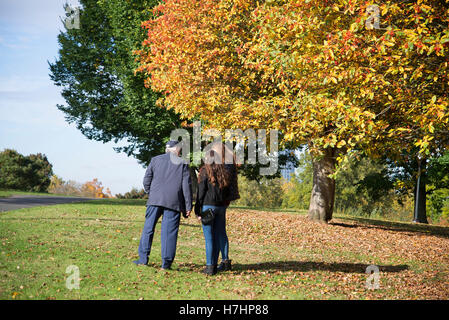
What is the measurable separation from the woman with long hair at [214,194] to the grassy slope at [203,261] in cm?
57

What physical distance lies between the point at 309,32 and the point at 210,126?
218 inches

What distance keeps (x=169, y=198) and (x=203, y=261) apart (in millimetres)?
2234

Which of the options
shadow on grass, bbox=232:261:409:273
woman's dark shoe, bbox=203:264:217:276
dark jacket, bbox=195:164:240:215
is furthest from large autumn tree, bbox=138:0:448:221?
woman's dark shoe, bbox=203:264:217:276

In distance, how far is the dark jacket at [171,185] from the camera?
23.2 feet

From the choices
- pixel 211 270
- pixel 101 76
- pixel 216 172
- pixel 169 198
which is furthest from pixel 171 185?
pixel 101 76

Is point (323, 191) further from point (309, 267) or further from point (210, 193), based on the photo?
point (210, 193)

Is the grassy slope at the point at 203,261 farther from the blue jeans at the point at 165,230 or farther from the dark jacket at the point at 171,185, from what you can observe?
the dark jacket at the point at 171,185

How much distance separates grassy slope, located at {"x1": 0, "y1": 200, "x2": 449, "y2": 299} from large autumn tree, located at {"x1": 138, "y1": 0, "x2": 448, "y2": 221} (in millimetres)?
2781

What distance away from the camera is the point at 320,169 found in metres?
17.5

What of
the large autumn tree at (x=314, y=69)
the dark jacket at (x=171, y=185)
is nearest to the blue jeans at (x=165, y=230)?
the dark jacket at (x=171, y=185)

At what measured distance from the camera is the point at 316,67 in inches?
407

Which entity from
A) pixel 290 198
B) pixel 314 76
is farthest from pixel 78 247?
pixel 290 198
